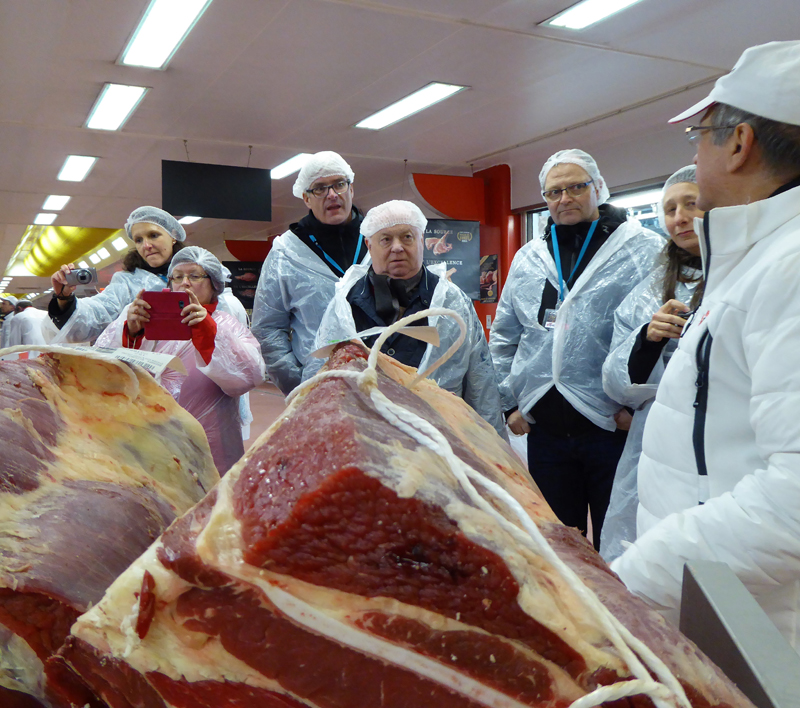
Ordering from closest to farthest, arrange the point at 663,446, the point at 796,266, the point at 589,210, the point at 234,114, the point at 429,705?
the point at 429,705, the point at 796,266, the point at 663,446, the point at 589,210, the point at 234,114

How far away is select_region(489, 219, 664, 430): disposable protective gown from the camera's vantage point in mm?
2426

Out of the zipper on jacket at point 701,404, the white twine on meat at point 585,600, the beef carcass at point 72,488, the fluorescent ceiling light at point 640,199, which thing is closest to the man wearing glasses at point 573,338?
the zipper on jacket at point 701,404

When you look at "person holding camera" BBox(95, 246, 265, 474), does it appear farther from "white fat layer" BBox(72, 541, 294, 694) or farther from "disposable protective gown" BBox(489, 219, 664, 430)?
"white fat layer" BBox(72, 541, 294, 694)

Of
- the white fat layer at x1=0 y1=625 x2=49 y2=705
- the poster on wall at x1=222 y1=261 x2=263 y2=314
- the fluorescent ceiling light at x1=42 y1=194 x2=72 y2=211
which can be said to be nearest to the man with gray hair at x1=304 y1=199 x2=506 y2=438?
the white fat layer at x1=0 y1=625 x2=49 y2=705

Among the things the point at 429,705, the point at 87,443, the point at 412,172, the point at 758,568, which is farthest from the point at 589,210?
the point at 412,172

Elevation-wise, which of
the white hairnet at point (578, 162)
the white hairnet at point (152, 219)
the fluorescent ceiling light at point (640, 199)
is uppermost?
the fluorescent ceiling light at point (640, 199)

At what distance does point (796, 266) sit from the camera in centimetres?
96

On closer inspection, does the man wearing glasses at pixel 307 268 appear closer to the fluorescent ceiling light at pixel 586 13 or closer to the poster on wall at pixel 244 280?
the fluorescent ceiling light at pixel 586 13

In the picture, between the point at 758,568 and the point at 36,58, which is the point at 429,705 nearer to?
the point at 758,568

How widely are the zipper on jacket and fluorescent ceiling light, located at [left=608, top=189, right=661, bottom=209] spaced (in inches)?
244

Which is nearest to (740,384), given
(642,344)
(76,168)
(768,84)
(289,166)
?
(768,84)

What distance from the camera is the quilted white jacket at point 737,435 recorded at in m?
0.88

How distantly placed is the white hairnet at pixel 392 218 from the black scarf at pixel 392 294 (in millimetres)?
163

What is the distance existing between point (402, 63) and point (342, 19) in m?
0.91
